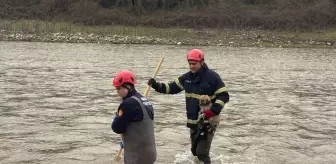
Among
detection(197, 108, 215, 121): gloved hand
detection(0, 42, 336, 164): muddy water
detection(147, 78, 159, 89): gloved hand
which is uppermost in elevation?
detection(147, 78, 159, 89): gloved hand

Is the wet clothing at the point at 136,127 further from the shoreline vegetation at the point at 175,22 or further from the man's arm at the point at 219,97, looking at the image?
the shoreline vegetation at the point at 175,22

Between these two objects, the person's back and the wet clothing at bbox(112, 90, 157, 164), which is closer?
the wet clothing at bbox(112, 90, 157, 164)

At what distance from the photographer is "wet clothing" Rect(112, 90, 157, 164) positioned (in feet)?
17.2

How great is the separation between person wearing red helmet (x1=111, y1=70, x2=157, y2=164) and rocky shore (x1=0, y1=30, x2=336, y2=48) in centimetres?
3434

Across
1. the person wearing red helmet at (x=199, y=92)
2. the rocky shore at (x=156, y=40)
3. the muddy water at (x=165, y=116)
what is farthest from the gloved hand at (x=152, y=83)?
the rocky shore at (x=156, y=40)

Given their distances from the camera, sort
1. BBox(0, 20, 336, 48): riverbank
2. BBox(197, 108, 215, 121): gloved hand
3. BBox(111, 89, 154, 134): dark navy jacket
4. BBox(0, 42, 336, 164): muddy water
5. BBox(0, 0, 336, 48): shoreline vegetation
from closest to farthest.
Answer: BBox(111, 89, 154, 134): dark navy jacket
BBox(197, 108, 215, 121): gloved hand
BBox(0, 42, 336, 164): muddy water
BBox(0, 20, 336, 48): riverbank
BBox(0, 0, 336, 48): shoreline vegetation

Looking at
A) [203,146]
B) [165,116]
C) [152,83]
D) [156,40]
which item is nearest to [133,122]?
[152,83]

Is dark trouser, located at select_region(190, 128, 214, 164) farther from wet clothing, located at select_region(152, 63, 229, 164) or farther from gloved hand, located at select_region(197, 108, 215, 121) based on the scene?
gloved hand, located at select_region(197, 108, 215, 121)

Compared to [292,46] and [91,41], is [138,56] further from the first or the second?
[292,46]

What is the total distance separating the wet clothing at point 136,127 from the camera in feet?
17.2

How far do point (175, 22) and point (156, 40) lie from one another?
902 cm

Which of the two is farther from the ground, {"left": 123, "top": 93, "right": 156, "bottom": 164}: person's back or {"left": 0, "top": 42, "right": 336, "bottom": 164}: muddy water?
{"left": 123, "top": 93, "right": 156, "bottom": 164}: person's back

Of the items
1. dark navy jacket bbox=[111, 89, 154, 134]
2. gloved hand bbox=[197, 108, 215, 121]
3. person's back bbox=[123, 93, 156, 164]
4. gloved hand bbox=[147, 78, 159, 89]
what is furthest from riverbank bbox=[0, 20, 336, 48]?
dark navy jacket bbox=[111, 89, 154, 134]

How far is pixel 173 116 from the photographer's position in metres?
12.1
